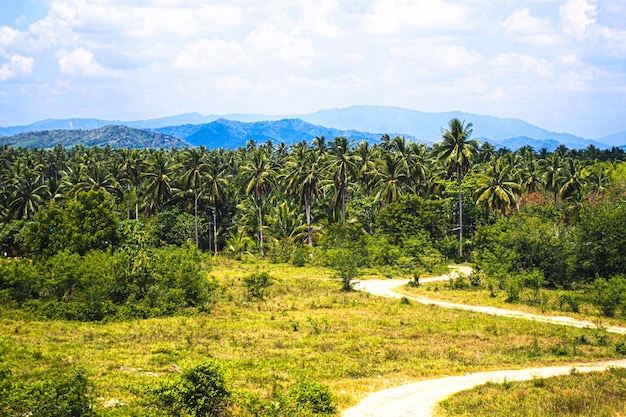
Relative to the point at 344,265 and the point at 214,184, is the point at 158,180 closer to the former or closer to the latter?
the point at 214,184

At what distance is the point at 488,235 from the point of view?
2062 inches

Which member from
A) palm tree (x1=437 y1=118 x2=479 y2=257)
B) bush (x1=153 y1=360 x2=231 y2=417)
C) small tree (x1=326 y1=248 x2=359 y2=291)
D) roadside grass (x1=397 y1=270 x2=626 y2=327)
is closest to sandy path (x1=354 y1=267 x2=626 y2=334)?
roadside grass (x1=397 y1=270 x2=626 y2=327)

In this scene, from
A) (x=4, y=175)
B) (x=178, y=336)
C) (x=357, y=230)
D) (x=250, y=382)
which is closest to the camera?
(x=250, y=382)

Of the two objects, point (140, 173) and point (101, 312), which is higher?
point (140, 173)

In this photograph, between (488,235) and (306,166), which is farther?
(306,166)

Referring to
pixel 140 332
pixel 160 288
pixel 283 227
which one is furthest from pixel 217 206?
pixel 140 332

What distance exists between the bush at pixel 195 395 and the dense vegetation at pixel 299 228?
0.06m

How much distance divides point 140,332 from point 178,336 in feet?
7.07

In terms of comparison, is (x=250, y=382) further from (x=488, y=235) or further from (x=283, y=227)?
(x=283, y=227)

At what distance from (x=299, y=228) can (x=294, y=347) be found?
42.4 m

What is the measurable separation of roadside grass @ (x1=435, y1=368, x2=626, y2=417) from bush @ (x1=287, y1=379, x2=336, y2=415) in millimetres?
3284

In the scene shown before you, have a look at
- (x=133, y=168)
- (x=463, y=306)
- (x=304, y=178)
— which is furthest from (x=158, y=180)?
(x=463, y=306)

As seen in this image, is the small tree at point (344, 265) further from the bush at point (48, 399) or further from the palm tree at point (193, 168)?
the bush at point (48, 399)

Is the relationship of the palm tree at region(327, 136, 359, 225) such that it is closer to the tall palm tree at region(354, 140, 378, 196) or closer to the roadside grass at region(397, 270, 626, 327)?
the tall palm tree at region(354, 140, 378, 196)
